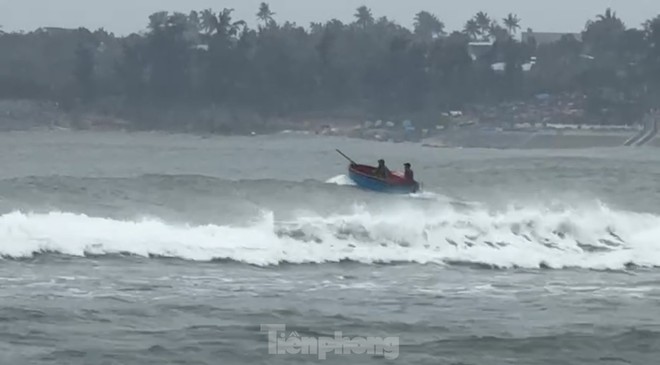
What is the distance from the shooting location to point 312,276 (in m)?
23.4

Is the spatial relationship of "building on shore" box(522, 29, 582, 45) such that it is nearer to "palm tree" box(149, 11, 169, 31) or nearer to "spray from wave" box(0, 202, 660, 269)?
"palm tree" box(149, 11, 169, 31)

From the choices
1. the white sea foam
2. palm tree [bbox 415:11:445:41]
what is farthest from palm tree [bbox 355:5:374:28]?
the white sea foam

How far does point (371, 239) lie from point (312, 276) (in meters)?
4.78

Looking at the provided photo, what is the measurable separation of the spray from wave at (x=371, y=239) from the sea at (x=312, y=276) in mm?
53

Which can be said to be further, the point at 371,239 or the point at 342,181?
the point at 342,181

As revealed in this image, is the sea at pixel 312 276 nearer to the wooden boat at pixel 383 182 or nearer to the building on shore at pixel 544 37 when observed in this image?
the wooden boat at pixel 383 182

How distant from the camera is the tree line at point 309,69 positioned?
112 meters

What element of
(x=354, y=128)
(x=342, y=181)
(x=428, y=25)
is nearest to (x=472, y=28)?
(x=428, y=25)

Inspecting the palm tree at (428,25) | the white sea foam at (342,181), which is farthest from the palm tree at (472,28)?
the white sea foam at (342,181)

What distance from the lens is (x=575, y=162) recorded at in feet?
232

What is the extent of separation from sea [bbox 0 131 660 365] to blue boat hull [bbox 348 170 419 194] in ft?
1.50

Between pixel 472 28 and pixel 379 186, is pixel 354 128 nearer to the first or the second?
pixel 472 28

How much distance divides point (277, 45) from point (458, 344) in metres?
106

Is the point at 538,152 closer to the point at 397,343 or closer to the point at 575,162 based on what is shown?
the point at 575,162
